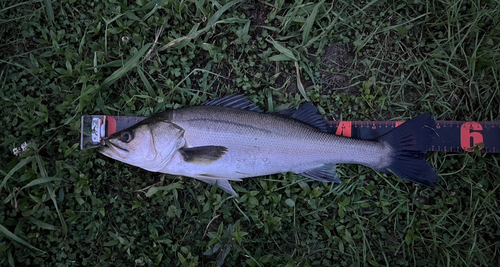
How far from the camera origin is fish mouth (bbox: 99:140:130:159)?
312 cm

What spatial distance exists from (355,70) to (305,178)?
1332 mm

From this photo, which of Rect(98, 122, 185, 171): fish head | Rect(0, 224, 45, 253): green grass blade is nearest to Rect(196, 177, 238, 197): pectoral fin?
Rect(98, 122, 185, 171): fish head

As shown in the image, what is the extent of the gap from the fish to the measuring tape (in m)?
0.22

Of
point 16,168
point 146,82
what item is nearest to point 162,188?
point 146,82

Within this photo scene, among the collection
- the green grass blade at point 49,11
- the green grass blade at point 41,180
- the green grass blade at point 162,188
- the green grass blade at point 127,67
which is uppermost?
the green grass blade at point 49,11

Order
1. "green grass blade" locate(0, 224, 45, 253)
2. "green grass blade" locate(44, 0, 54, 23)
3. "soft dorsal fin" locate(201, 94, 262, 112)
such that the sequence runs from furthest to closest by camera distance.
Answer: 1. "green grass blade" locate(44, 0, 54, 23)
2. "soft dorsal fin" locate(201, 94, 262, 112)
3. "green grass blade" locate(0, 224, 45, 253)

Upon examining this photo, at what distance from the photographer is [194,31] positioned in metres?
3.55

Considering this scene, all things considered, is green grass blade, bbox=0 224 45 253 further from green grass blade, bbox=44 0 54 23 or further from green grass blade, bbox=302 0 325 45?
green grass blade, bbox=302 0 325 45

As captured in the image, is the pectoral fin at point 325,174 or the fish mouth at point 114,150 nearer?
the fish mouth at point 114,150

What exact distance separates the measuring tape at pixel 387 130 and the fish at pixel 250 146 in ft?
0.71

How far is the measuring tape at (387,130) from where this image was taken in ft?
11.3

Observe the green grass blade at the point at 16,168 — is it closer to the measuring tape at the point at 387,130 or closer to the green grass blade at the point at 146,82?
the measuring tape at the point at 387,130

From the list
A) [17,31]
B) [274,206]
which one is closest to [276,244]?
[274,206]

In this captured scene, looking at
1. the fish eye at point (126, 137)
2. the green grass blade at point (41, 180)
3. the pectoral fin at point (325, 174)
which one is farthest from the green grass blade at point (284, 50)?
the green grass blade at point (41, 180)
